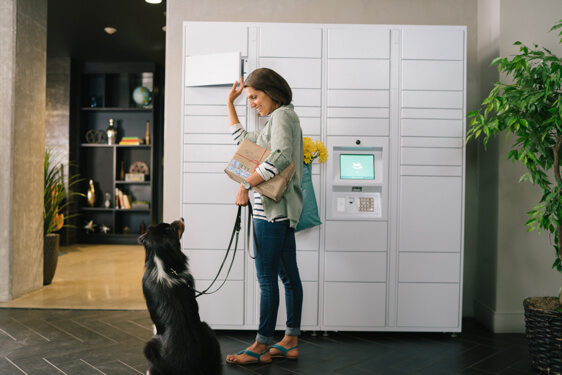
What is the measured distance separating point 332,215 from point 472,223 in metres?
1.26

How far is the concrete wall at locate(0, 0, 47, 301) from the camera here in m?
3.94

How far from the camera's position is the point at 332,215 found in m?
3.19

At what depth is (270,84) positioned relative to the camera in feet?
8.07

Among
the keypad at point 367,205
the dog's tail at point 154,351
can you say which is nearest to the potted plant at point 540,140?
the keypad at point 367,205

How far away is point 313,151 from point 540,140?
4.36 feet

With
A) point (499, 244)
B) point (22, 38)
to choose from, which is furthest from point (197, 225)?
point (22, 38)

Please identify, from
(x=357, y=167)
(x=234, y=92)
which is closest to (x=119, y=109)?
(x=234, y=92)

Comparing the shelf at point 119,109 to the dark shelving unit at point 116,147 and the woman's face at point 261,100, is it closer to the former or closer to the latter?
the dark shelving unit at point 116,147

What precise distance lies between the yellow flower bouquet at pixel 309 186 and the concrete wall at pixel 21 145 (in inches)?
103

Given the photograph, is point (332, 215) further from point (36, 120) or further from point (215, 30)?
point (36, 120)

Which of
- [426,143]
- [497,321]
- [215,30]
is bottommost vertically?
[497,321]

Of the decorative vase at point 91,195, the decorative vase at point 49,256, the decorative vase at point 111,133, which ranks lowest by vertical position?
the decorative vase at point 49,256

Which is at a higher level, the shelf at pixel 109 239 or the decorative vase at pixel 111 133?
the decorative vase at pixel 111 133

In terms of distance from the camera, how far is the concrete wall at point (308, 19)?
353 centimetres
